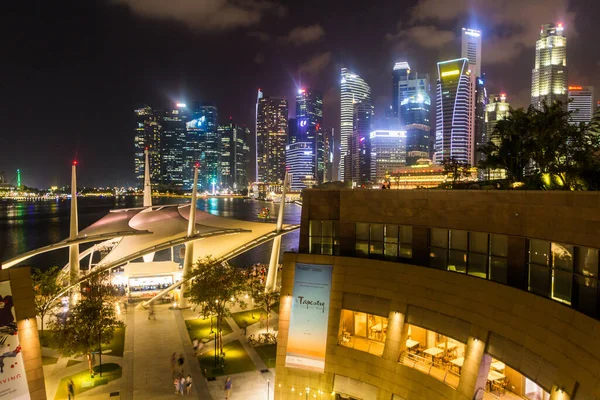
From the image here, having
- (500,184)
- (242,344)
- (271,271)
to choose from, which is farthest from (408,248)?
(271,271)

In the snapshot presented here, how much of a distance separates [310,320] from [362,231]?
193 inches

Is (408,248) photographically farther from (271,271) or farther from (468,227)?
(271,271)

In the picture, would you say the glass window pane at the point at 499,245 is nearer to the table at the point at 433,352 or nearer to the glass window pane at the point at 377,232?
the table at the point at 433,352

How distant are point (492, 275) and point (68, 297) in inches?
1481

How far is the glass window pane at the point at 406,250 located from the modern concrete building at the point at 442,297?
0.05m

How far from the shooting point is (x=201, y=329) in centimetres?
3241

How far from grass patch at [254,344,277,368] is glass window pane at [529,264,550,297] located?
1668 cm

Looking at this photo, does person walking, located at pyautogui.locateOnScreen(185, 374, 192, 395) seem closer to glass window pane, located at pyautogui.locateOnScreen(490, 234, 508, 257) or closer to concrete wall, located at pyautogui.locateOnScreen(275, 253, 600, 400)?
concrete wall, located at pyautogui.locateOnScreen(275, 253, 600, 400)

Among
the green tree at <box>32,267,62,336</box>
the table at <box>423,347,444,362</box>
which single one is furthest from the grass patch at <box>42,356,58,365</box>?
the table at <box>423,347,444,362</box>

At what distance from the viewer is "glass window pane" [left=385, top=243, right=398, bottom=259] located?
19031mm

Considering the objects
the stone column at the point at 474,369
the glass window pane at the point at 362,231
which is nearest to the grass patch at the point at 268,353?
the glass window pane at the point at 362,231

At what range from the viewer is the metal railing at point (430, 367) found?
16156mm

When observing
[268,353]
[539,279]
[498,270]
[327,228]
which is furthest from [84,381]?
[539,279]

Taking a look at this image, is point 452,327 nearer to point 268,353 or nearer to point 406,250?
point 406,250
